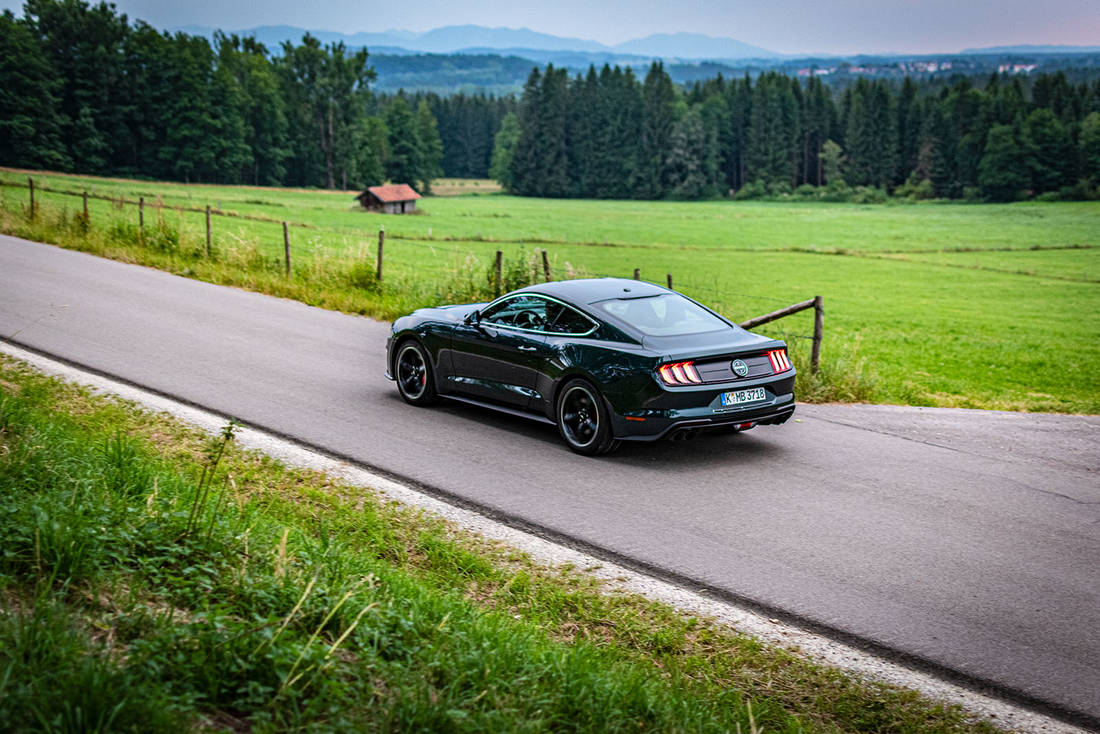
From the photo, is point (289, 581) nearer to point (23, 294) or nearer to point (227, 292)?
point (23, 294)

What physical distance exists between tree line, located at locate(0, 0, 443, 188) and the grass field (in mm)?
12431

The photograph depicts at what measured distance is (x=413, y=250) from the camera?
49844mm

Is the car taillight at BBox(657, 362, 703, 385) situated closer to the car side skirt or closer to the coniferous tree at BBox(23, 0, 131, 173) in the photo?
the car side skirt

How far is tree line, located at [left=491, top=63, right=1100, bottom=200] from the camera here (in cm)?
12912

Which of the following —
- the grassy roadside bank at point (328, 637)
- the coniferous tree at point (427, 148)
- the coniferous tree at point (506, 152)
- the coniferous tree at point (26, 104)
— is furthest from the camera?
the coniferous tree at point (506, 152)

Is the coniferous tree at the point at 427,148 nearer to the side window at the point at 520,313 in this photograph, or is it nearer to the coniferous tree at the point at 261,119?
the coniferous tree at the point at 261,119

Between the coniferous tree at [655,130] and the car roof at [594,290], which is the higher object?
the coniferous tree at [655,130]

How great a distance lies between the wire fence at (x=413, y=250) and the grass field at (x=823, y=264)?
0.78 feet

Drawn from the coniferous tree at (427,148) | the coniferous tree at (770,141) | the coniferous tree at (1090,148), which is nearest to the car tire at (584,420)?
the coniferous tree at (1090,148)

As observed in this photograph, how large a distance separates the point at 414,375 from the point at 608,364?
9.45 feet

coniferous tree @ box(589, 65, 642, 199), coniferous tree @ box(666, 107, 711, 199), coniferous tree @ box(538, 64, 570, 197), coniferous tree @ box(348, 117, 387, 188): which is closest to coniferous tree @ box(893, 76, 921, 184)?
coniferous tree @ box(666, 107, 711, 199)

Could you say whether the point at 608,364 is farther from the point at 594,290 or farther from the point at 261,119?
the point at 261,119

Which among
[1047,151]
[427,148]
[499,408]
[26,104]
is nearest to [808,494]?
[499,408]

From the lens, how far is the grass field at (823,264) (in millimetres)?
18734
